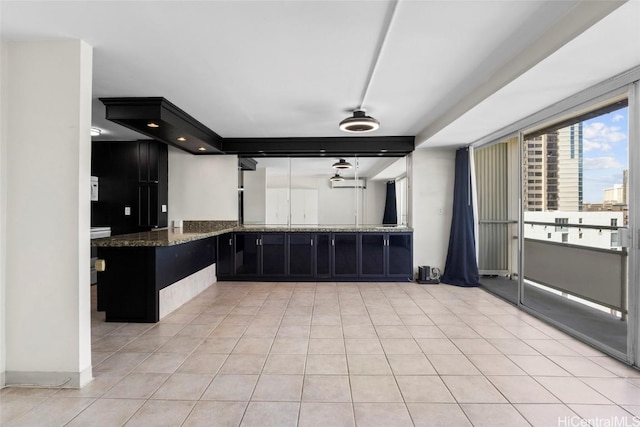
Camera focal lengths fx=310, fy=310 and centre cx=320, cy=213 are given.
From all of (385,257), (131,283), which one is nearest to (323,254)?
(385,257)

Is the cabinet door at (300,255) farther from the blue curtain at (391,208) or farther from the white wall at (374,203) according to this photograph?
the blue curtain at (391,208)

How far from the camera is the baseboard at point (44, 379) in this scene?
2.21 meters

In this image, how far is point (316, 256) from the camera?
17.7 feet

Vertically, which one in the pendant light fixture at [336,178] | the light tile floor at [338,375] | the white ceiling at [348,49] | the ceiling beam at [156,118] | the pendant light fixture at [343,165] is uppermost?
the white ceiling at [348,49]

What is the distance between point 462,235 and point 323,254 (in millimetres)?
2330

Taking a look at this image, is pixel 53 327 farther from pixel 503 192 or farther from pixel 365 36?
pixel 503 192

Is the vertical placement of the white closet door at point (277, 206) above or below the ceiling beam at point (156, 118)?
below

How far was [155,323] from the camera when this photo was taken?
3.45m

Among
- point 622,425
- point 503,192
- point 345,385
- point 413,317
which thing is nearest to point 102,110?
point 345,385

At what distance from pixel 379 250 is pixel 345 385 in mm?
3349

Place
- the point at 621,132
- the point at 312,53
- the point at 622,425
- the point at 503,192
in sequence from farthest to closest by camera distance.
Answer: the point at 503,192
the point at 621,132
the point at 312,53
the point at 622,425

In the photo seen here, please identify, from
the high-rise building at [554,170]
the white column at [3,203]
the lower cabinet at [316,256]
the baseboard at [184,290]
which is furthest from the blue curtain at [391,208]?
the white column at [3,203]

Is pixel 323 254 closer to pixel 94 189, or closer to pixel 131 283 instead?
pixel 131 283

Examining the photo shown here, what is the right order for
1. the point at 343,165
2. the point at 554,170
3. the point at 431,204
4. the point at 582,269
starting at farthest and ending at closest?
the point at 343,165 < the point at 431,204 < the point at 554,170 < the point at 582,269
